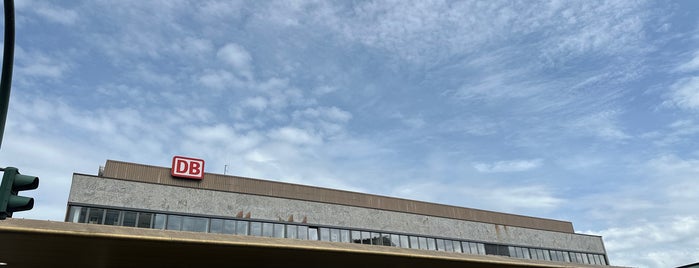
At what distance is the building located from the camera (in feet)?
92.4

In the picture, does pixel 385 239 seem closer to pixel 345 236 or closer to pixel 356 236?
pixel 356 236

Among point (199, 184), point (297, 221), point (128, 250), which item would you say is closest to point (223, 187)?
point (199, 184)

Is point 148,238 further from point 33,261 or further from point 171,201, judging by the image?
point 171,201

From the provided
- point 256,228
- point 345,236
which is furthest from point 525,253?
point 256,228

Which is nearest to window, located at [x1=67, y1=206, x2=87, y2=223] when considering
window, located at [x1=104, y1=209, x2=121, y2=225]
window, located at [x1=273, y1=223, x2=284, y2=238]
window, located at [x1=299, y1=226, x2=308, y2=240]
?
window, located at [x1=104, y1=209, x2=121, y2=225]

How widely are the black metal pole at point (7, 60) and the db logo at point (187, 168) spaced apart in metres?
23.9

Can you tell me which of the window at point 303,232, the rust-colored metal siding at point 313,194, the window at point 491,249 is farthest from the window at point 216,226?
the window at point 491,249

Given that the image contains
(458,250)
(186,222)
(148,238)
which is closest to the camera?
(148,238)

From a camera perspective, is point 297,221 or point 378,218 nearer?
point 297,221

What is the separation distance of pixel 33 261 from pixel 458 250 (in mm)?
28424

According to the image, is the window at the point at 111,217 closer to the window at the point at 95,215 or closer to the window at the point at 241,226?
the window at the point at 95,215

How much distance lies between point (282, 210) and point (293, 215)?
794 millimetres

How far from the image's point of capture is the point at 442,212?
40.0 metres

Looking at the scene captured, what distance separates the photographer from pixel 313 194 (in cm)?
3472
